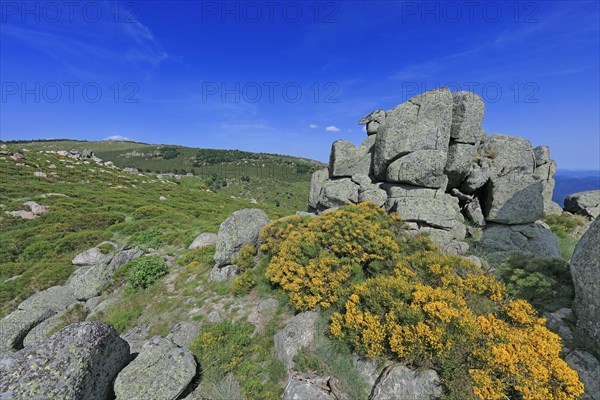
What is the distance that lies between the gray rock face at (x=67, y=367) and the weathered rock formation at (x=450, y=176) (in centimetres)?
1557

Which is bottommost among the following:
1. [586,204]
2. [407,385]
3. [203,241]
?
[203,241]

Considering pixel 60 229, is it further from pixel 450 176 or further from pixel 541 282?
pixel 541 282

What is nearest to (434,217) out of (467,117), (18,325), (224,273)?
(467,117)

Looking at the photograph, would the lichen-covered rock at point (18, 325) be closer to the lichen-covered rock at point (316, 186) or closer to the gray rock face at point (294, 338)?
the gray rock face at point (294, 338)

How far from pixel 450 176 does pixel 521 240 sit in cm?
598

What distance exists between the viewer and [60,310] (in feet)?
63.4

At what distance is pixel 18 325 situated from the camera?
1719 cm

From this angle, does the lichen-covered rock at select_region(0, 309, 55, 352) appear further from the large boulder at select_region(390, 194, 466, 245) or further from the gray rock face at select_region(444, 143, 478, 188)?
the gray rock face at select_region(444, 143, 478, 188)

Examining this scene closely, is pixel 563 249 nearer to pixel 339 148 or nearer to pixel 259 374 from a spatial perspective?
pixel 339 148

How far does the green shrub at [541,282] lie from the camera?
973cm

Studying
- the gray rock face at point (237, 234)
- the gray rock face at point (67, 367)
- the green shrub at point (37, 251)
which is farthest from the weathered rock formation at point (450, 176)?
the green shrub at point (37, 251)

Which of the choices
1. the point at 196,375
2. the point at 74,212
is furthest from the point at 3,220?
the point at 196,375

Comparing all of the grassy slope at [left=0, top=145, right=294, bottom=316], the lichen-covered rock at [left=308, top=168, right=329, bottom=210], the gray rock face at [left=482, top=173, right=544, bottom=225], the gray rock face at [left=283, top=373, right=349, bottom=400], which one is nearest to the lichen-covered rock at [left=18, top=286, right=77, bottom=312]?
the grassy slope at [left=0, top=145, right=294, bottom=316]

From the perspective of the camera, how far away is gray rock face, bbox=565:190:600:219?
91.9ft
